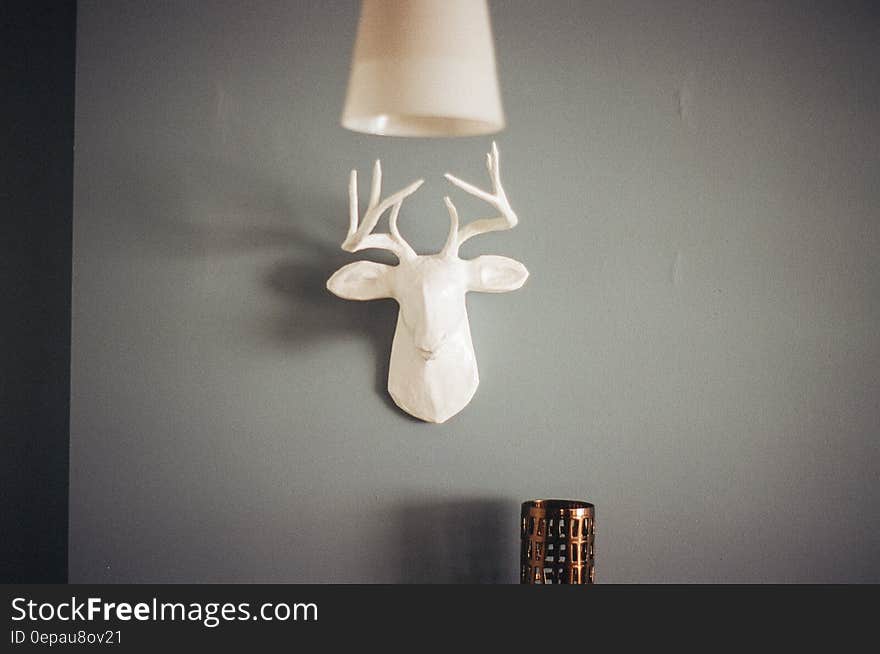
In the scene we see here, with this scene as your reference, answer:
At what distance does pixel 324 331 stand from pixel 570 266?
723 mm

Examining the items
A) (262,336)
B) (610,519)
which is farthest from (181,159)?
(610,519)

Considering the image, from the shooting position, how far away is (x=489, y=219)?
284 centimetres

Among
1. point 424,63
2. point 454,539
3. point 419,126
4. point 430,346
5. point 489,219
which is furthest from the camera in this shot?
point 454,539

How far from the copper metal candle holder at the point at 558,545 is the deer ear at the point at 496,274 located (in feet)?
1.97

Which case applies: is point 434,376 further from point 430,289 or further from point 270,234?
point 270,234

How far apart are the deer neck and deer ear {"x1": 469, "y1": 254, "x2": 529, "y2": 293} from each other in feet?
0.39

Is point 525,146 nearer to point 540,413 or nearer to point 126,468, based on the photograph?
point 540,413

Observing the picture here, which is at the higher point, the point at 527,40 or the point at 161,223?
the point at 527,40

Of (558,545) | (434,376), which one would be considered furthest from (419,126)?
(558,545)

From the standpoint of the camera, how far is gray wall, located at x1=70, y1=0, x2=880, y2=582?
295 centimetres

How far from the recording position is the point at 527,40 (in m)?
2.99

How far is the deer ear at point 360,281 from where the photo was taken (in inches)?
111

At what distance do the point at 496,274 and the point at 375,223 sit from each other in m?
0.37

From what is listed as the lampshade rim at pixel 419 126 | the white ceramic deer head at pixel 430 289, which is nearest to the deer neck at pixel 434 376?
the white ceramic deer head at pixel 430 289
